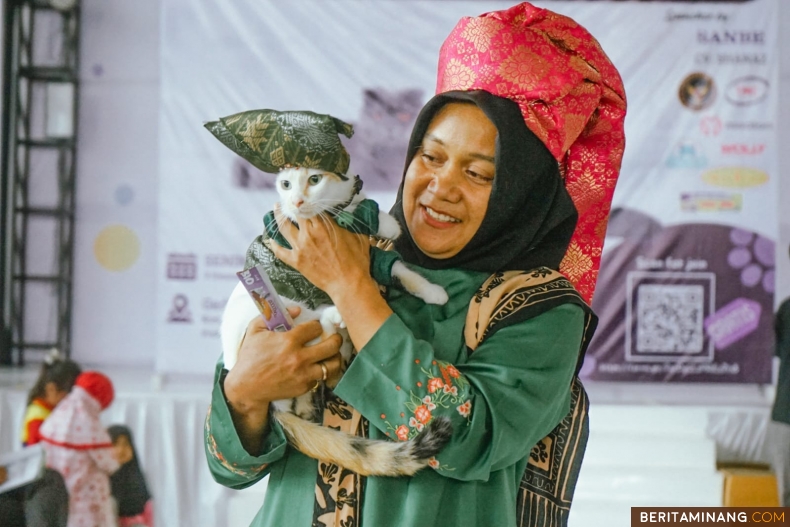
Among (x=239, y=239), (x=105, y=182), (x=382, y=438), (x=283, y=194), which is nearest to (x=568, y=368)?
(x=382, y=438)

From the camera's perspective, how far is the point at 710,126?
163 inches

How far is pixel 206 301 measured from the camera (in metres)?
4.11

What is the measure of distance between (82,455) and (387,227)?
251 centimetres

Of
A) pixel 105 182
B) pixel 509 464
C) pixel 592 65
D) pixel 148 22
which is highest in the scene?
pixel 148 22

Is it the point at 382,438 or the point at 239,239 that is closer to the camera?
the point at 382,438

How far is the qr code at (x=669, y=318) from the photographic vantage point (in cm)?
418

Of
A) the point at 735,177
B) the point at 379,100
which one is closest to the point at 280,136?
the point at 379,100

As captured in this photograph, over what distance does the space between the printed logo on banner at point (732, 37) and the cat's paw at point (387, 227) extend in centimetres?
347

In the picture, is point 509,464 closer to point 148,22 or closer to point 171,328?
point 171,328

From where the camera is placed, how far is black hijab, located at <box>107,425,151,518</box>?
3453 mm

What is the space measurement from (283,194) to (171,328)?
10.2 ft

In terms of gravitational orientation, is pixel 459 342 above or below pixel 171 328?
below

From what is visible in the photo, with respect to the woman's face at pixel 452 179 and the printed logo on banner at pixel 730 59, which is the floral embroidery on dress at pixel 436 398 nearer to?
the woman's face at pixel 452 179

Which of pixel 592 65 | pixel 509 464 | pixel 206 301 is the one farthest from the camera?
pixel 206 301
